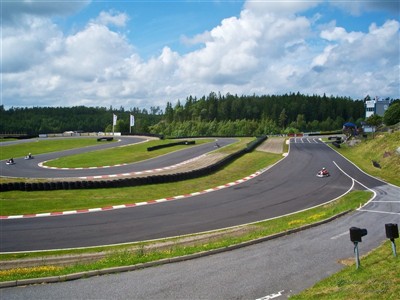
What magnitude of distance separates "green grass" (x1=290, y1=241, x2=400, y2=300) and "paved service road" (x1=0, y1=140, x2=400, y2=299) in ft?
0.78

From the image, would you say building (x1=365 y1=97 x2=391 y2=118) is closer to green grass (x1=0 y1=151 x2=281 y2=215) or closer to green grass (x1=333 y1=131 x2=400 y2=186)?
green grass (x1=333 y1=131 x2=400 y2=186)

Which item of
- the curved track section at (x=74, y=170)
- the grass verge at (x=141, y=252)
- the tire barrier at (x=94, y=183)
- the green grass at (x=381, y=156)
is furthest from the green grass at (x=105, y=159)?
the grass verge at (x=141, y=252)

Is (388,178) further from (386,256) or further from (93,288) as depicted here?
(93,288)

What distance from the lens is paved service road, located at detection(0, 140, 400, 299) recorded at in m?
10.7

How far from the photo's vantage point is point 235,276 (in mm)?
11812

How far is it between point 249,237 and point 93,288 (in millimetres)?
7289

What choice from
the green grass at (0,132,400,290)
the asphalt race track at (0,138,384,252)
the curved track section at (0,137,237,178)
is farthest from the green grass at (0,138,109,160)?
the green grass at (0,132,400,290)

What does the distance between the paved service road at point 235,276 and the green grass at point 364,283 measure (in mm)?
237

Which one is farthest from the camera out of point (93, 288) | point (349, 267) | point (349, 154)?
point (349, 154)

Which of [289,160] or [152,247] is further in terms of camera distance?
[289,160]

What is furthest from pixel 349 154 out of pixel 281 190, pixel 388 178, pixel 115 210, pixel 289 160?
pixel 115 210

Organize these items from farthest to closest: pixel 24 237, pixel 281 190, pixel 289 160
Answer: pixel 289 160
pixel 281 190
pixel 24 237

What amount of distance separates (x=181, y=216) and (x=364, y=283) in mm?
13735

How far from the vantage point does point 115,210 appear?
2428cm
